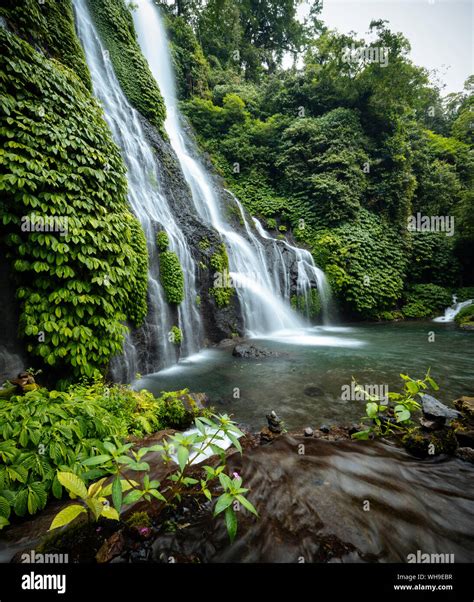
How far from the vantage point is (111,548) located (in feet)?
4.76

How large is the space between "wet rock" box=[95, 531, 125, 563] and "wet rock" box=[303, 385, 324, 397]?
4.43 meters

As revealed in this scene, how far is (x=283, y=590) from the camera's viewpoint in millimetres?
1353

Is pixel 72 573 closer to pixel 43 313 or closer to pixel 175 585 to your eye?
pixel 175 585

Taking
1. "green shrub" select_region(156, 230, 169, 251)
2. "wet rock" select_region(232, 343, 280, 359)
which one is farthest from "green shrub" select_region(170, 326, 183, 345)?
"green shrub" select_region(156, 230, 169, 251)

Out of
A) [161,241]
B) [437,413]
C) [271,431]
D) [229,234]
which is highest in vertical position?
[229,234]

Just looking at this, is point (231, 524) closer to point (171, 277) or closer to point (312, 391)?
point (312, 391)

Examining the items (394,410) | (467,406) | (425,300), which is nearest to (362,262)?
(425,300)

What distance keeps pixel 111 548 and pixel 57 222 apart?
4.30 metres

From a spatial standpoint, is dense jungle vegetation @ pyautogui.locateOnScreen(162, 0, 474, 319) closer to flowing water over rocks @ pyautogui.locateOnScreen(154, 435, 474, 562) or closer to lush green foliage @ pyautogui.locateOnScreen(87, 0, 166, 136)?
lush green foliage @ pyautogui.locateOnScreen(87, 0, 166, 136)

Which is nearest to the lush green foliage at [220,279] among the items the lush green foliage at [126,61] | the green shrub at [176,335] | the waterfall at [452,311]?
the green shrub at [176,335]

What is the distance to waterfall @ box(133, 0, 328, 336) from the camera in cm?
1205

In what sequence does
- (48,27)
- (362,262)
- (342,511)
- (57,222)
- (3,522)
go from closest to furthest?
(3,522) < (342,511) < (57,222) < (48,27) < (362,262)

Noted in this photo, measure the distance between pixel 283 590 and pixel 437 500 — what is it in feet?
4.78

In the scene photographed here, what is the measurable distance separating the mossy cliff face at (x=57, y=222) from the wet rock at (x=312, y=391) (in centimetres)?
388
